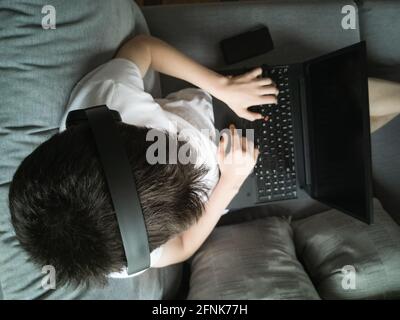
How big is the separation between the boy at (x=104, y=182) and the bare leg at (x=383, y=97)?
0.32m

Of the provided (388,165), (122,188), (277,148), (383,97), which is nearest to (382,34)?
(383,97)

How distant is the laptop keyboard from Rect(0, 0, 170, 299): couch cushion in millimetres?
422

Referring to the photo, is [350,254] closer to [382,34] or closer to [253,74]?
[253,74]

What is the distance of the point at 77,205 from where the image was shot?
503 millimetres

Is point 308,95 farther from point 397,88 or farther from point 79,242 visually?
point 79,242

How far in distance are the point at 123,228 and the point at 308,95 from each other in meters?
0.57

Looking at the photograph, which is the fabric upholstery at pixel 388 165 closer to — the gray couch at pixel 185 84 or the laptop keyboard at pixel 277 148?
the gray couch at pixel 185 84

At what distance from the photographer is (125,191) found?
1.57 feet

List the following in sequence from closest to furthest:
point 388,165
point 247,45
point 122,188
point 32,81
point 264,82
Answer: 1. point 122,188
2. point 32,81
3. point 264,82
4. point 247,45
5. point 388,165

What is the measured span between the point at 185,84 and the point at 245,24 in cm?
23

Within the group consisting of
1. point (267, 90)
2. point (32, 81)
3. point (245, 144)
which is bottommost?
point (245, 144)

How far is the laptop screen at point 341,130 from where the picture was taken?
0.71m

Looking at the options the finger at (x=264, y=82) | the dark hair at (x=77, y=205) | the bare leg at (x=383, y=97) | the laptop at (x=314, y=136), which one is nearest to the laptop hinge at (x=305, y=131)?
the laptop at (x=314, y=136)
